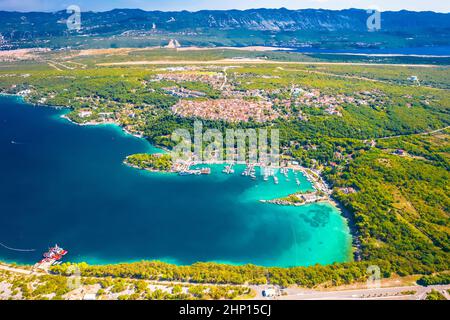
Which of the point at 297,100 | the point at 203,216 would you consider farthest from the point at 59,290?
the point at 297,100

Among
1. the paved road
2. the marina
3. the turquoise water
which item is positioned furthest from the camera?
the turquoise water

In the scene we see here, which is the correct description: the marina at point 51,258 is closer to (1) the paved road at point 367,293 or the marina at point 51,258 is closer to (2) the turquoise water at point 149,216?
(2) the turquoise water at point 149,216

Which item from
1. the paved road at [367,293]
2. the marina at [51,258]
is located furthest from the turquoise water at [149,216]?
the paved road at [367,293]

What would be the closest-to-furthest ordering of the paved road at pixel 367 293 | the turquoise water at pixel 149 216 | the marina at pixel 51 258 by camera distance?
the paved road at pixel 367 293 < the marina at pixel 51 258 < the turquoise water at pixel 149 216

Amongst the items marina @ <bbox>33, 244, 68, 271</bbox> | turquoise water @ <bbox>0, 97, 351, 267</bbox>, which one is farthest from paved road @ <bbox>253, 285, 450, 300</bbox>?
marina @ <bbox>33, 244, 68, 271</bbox>

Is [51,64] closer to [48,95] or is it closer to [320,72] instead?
[48,95]

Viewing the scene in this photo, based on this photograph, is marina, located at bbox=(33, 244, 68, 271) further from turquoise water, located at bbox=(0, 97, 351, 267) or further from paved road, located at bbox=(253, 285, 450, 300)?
paved road, located at bbox=(253, 285, 450, 300)

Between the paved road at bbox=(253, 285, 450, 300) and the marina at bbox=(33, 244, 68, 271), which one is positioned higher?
the marina at bbox=(33, 244, 68, 271)

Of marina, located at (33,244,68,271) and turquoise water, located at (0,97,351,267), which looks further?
turquoise water, located at (0,97,351,267)
